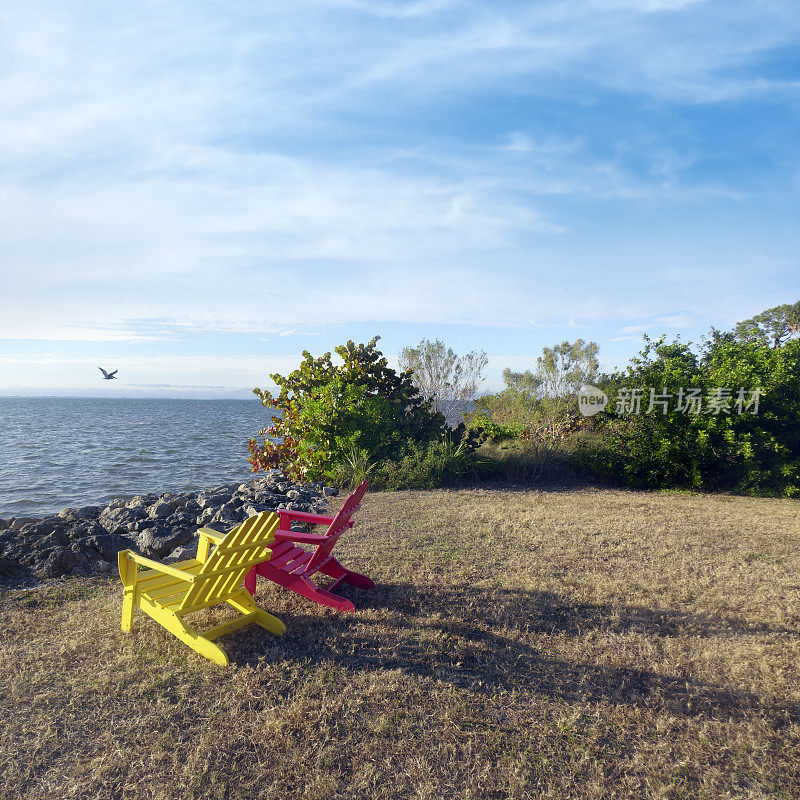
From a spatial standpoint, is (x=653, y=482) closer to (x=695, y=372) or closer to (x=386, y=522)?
(x=695, y=372)

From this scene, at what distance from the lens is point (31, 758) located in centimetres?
270

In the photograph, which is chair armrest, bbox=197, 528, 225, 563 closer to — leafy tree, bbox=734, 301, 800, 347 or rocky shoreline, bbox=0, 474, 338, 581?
rocky shoreline, bbox=0, 474, 338, 581

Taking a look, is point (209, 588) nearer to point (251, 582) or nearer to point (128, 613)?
point (251, 582)

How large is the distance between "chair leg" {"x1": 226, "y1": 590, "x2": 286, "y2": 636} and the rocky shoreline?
175 cm

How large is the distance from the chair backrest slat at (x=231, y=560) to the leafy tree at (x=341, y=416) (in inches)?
245

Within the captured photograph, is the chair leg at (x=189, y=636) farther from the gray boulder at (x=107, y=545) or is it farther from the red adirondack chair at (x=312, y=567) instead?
the gray boulder at (x=107, y=545)

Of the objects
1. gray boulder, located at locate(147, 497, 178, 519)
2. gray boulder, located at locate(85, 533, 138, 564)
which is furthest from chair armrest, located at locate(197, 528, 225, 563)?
gray boulder, located at locate(147, 497, 178, 519)

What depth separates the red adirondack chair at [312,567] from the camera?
14.3ft

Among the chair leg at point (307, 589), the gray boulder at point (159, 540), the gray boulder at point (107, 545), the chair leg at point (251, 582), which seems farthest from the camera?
the gray boulder at point (159, 540)

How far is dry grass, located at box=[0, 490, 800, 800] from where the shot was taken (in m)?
2.60

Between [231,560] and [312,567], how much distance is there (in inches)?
34.7

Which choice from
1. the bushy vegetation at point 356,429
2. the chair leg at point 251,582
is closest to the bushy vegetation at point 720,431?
the bushy vegetation at point 356,429

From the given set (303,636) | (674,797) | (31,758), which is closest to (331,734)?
(303,636)

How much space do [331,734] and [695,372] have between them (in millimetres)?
10503
